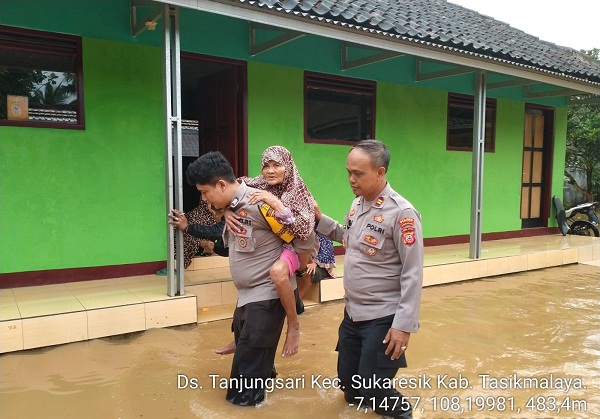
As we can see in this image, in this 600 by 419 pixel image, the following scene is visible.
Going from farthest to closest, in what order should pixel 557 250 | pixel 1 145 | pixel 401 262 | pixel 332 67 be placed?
pixel 557 250
pixel 332 67
pixel 1 145
pixel 401 262

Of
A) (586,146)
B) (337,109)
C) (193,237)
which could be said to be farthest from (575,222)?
(193,237)

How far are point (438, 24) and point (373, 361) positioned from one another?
6524mm

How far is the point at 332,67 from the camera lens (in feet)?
22.8

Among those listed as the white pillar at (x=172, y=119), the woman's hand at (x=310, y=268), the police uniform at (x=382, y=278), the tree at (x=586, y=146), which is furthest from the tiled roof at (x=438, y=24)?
the tree at (x=586, y=146)

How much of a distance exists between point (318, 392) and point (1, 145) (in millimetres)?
3951

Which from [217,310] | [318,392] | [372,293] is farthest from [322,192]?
[372,293]

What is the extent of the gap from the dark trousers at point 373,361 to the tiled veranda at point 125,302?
2.27 meters

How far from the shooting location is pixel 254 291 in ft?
9.73

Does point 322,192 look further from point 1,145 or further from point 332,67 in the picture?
point 1,145

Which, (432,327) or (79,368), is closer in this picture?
(79,368)

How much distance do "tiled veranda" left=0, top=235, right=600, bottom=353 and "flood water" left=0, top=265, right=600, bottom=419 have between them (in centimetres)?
13

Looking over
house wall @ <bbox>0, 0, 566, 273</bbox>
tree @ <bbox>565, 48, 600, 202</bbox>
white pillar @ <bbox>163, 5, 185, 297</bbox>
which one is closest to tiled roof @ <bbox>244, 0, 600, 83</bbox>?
white pillar @ <bbox>163, 5, 185, 297</bbox>

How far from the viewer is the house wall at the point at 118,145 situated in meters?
4.88

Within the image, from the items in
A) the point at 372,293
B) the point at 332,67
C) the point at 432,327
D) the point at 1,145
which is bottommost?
the point at 432,327
